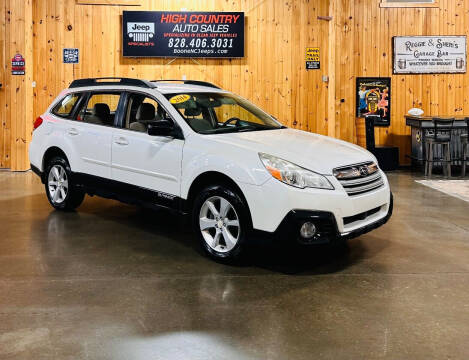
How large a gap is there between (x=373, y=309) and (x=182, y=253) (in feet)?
6.33

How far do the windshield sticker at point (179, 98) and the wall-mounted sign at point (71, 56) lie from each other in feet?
20.3

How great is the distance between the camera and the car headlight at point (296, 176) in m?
4.32

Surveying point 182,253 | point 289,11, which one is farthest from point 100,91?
point 289,11

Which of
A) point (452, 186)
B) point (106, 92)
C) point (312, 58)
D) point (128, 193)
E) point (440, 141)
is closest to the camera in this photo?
point (128, 193)

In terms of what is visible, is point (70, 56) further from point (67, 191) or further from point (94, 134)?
point (94, 134)

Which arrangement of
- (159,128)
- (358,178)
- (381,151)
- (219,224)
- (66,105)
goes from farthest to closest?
(381,151), (66,105), (159,128), (219,224), (358,178)

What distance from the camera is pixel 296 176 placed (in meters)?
4.35

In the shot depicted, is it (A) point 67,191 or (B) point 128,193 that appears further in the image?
(A) point 67,191

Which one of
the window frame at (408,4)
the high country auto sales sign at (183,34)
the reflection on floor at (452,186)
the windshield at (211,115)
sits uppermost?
the window frame at (408,4)

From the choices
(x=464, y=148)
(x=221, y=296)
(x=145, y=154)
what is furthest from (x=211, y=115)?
(x=464, y=148)

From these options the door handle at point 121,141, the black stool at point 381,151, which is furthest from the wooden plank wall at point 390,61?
the door handle at point 121,141

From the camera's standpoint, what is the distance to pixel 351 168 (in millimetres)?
4594

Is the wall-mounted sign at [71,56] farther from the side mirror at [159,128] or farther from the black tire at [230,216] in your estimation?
the black tire at [230,216]

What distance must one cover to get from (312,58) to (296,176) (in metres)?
7.48
